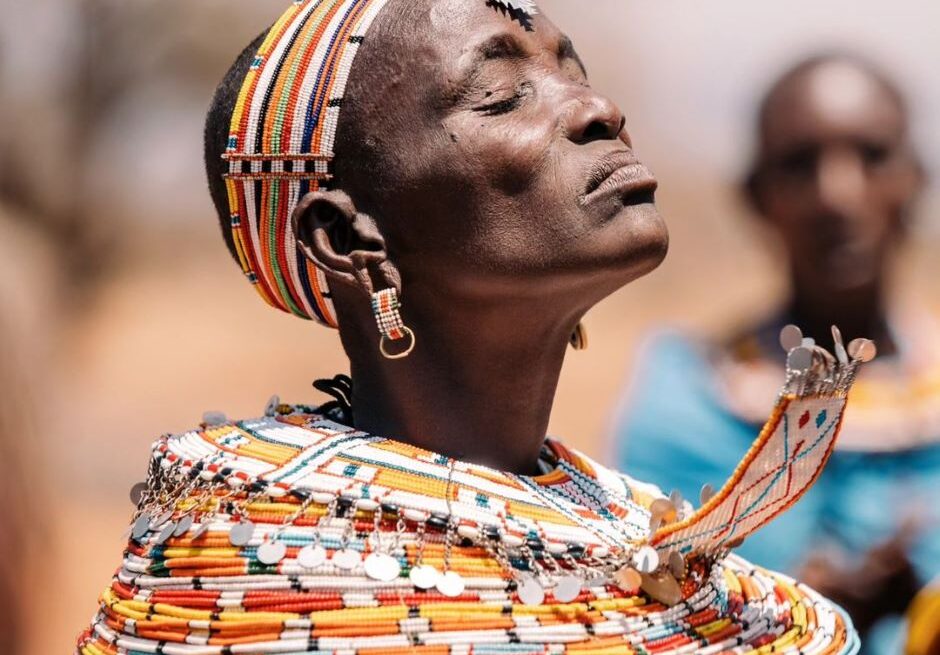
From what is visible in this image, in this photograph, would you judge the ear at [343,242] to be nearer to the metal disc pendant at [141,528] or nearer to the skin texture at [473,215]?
the skin texture at [473,215]

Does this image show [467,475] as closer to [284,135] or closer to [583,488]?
[583,488]

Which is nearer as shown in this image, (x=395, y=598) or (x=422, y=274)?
(x=395, y=598)

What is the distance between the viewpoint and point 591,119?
6.69 feet

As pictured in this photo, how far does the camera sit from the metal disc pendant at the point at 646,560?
6.15 ft

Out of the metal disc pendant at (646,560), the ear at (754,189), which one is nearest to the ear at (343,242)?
the metal disc pendant at (646,560)

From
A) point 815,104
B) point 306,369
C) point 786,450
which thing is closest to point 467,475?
point 786,450

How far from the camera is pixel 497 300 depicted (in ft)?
6.69

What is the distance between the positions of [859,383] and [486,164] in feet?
9.60

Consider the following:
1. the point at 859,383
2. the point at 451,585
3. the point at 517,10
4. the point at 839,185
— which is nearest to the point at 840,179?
the point at 839,185

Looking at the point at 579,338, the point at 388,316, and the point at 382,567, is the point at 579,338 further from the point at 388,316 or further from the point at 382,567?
the point at 382,567

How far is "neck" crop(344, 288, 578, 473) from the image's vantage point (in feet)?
6.87

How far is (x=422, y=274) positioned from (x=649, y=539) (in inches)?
21.4

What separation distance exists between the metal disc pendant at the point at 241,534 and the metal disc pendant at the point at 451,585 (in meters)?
0.28

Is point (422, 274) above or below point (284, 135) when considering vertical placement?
below
